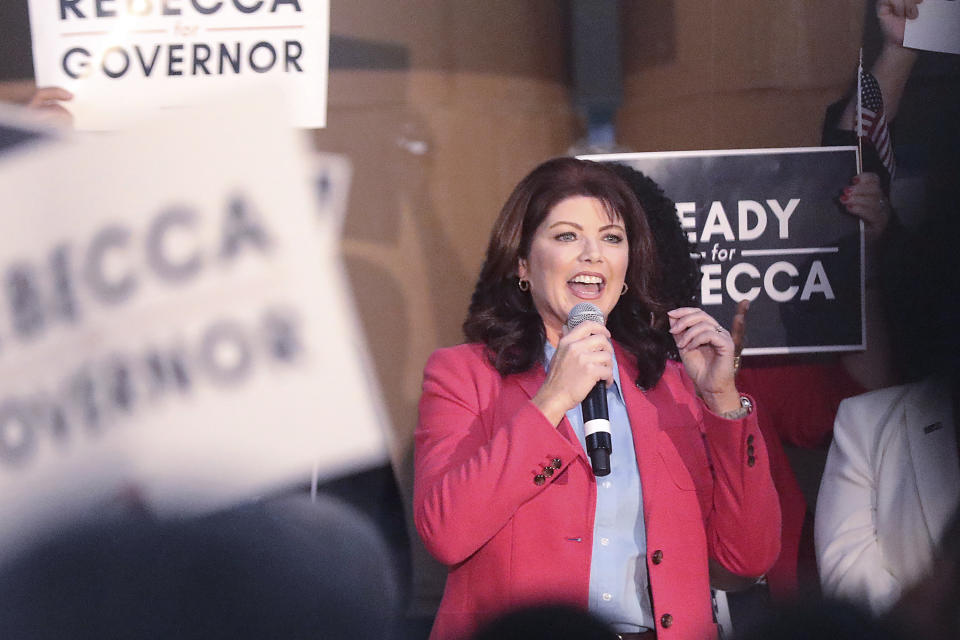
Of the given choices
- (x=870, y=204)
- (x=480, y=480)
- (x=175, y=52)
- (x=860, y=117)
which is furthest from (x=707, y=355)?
(x=175, y=52)

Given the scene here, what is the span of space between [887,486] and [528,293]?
967 millimetres

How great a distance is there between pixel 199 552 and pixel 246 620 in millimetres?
177

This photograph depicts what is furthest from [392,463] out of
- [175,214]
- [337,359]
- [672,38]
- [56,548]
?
[56,548]

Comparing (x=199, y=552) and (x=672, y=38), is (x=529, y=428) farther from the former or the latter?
(x=672, y=38)

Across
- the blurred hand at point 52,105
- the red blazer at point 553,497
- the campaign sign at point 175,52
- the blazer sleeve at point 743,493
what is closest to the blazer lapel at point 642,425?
the red blazer at point 553,497

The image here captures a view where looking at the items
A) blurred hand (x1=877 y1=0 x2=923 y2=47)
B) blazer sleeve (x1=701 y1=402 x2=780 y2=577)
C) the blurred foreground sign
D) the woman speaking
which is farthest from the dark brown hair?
blurred hand (x1=877 y1=0 x2=923 y2=47)

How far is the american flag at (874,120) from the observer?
3.16 metres

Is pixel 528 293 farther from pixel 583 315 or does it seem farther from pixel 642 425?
pixel 642 425

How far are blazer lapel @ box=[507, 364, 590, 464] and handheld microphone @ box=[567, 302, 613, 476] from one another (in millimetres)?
137

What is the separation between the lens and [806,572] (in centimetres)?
300

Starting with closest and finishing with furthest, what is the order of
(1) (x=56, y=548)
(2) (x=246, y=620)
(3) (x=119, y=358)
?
1. (2) (x=246, y=620)
2. (1) (x=56, y=548)
3. (3) (x=119, y=358)

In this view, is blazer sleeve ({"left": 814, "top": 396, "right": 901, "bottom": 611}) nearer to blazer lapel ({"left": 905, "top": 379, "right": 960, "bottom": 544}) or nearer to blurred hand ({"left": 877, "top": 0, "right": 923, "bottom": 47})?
blazer lapel ({"left": 905, "top": 379, "right": 960, "bottom": 544})

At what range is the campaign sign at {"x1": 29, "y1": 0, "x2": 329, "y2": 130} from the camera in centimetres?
322

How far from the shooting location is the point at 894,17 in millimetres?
3178
